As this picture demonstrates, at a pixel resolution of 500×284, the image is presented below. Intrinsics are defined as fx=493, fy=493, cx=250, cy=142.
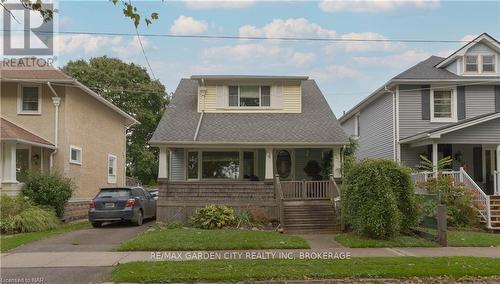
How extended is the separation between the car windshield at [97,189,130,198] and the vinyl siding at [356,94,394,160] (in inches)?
481

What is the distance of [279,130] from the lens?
19.8 meters

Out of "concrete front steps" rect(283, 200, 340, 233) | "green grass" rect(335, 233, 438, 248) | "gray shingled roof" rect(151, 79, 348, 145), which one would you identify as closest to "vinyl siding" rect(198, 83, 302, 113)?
"gray shingled roof" rect(151, 79, 348, 145)

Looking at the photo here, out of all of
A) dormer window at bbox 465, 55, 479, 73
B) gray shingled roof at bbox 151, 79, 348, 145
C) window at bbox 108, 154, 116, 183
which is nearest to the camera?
gray shingled roof at bbox 151, 79, 348, 145

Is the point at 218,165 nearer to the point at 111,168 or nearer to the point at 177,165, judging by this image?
the point at 177,165

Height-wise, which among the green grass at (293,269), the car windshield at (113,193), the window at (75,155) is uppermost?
the window at (75,155)

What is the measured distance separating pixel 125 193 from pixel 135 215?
0.85m

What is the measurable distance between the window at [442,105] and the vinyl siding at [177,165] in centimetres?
1120

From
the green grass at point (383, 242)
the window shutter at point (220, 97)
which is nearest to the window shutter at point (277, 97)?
the window shutter at point (220, 97)

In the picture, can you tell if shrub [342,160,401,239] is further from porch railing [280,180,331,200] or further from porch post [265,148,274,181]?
porch post [265,148,274,181]

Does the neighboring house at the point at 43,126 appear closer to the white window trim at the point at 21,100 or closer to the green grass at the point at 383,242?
the white window trim at the point at 21,100

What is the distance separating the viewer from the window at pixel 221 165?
68.2 ft

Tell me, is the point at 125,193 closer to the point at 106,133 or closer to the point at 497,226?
the point at 106,133

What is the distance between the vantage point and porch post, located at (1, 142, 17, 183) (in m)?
18.2

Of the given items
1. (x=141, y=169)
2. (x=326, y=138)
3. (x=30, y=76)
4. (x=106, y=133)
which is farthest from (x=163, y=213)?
(x=141, y=169)
